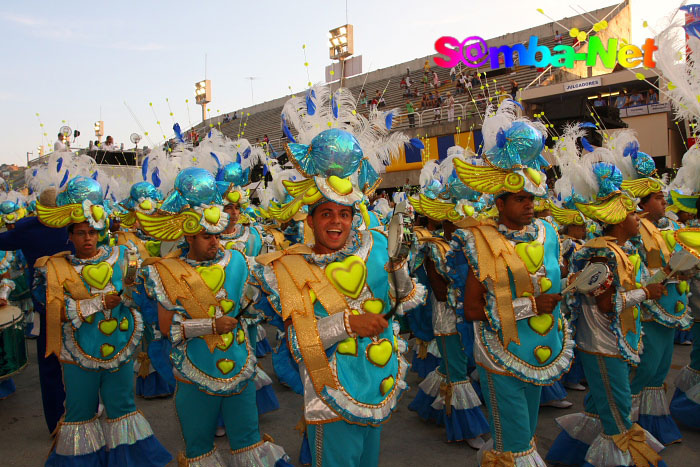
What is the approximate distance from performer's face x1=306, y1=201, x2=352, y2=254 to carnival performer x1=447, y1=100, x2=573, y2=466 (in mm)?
983

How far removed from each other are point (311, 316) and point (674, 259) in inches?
96.3

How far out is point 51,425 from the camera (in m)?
4.38

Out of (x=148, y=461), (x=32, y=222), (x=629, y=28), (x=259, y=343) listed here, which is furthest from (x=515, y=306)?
(x=629, y=28)

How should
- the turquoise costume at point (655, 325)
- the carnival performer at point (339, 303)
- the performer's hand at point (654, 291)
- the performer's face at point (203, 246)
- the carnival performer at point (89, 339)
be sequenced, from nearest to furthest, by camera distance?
the carnival performer at point (339, 303), the performer's face at point (203, 246), the performer's hand at point (654, 291), the carnival performer at point (89, 339), the turquoise costume at point (655, 325)

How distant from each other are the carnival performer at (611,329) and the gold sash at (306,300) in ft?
5.65

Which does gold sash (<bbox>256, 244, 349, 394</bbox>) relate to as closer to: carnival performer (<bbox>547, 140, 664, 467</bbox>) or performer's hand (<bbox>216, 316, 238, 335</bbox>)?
performer's hand (<bbox>216, 316, 238, 335</bbox>)

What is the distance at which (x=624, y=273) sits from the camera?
11.4 feet

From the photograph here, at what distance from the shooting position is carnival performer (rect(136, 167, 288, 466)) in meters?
3.14

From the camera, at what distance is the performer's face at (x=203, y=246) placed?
3.26m

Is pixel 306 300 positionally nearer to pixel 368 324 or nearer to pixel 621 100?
pixel 368 324

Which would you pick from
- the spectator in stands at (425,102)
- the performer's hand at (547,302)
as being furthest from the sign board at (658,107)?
the performer's hand at (547,302)

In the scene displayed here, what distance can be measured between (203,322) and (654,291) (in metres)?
2.90

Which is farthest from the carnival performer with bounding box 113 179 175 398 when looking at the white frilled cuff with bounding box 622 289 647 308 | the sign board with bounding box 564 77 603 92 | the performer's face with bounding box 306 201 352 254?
the sign board with bounding box 564 77 603 92

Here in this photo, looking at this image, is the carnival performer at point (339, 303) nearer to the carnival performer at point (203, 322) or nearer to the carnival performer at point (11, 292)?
the carnival performer at point (203, 322)
